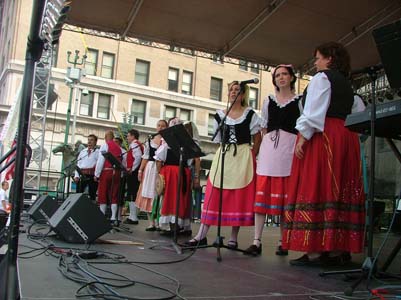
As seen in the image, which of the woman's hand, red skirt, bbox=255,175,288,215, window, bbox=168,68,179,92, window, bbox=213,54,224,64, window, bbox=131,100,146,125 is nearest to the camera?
the woman's hand

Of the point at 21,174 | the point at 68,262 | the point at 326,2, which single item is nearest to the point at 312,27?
Result: the point at 326,2

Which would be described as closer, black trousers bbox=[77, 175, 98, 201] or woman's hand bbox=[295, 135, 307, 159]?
woman's hand bbox=[295, 135, 307, 159]

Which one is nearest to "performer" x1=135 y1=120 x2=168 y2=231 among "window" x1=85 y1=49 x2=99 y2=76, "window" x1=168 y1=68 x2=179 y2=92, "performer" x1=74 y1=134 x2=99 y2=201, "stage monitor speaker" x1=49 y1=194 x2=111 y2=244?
"performer" x1=74 y1=134 x2=99 y2=201

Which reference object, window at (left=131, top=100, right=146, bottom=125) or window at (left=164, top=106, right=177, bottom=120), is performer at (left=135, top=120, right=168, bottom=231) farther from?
window at (left=164, top=106, right=177, bottom=120)

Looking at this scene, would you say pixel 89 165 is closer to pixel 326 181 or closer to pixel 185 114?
pixel 326 181

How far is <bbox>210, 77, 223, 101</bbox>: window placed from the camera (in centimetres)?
3306

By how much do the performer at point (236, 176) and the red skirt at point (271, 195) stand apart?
27cm

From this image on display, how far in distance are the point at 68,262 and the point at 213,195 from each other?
72.0 inches

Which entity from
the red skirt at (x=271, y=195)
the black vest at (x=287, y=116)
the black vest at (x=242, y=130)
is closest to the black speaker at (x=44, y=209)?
the black vest at (x=242, y=130)

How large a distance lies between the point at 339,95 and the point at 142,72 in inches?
1097

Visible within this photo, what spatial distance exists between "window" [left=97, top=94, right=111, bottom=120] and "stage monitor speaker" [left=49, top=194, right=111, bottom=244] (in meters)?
24.5

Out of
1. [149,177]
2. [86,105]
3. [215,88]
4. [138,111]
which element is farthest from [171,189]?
[215,88]

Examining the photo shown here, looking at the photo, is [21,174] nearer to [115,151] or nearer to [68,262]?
[68,262]

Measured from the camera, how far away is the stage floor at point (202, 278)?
2.28m
